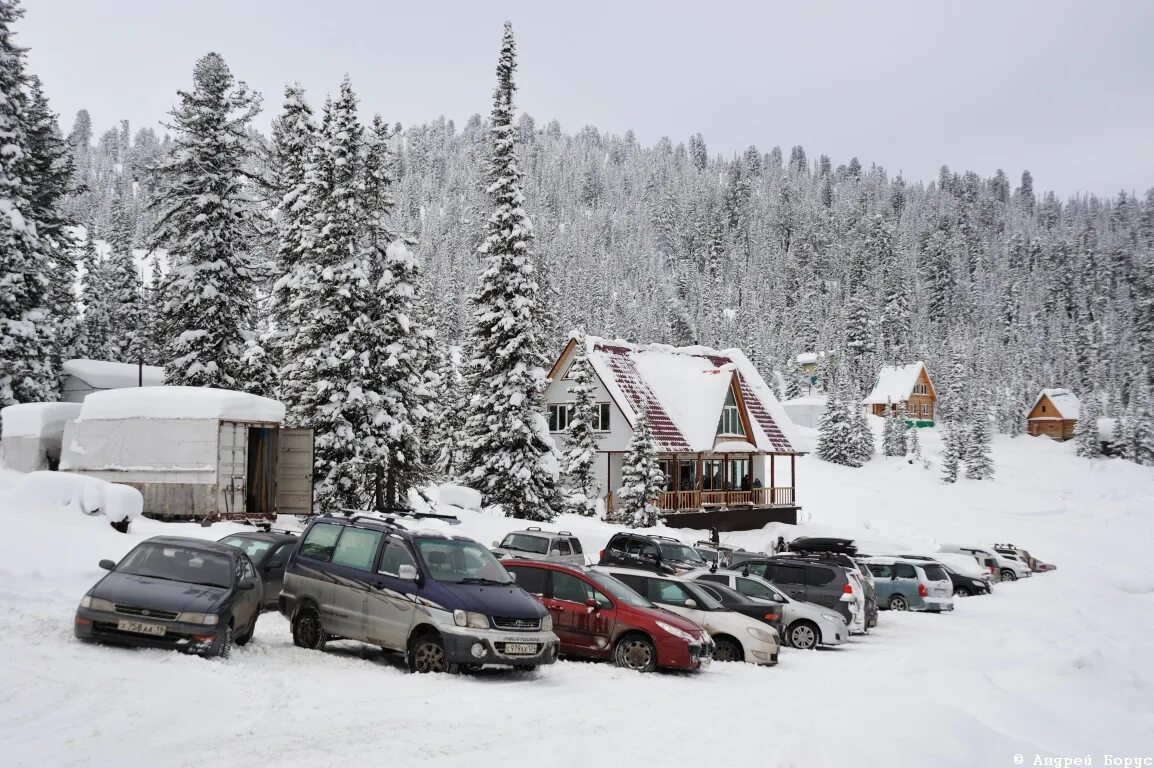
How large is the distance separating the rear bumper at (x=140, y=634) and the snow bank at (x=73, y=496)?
9.16 metres

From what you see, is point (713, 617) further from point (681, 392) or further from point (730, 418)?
point (730, 418)

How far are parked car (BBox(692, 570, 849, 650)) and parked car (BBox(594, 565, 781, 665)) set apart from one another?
6.02ft

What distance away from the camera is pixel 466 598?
12.2 m

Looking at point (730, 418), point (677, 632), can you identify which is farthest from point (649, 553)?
point (730, 418)

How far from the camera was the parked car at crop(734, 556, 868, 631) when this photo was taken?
2073cm

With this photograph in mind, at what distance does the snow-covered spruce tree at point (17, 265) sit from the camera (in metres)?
31.3

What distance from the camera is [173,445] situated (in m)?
23.9

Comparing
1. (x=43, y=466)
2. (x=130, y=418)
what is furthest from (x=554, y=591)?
(x=43, y=466)

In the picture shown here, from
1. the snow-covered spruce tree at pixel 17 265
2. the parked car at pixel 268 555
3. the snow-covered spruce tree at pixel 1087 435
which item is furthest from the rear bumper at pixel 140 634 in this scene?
the snow-covered spruce tree at pixel 1087 435

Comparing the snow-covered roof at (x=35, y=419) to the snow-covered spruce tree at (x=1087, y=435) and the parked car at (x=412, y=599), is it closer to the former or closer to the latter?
the parked car at (x=412, y=599)

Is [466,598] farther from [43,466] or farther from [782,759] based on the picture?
[43,466]

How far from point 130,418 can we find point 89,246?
5048 centimetres

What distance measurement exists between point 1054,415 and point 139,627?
4310 inches

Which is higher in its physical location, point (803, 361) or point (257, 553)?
point (803, 361)
